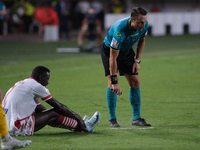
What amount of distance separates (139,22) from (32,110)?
77.7 inches

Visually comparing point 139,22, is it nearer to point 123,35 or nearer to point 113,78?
point 123,35

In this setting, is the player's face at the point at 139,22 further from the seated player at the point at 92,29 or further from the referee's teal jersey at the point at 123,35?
the seated player at the point at 92,29

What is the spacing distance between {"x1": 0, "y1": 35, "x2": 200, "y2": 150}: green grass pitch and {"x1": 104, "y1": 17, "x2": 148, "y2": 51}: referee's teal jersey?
1.29 metres

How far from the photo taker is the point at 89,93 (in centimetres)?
906

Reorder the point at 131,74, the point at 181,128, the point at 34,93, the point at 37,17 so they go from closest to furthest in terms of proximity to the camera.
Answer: the point at 34,93, the point at 181,128, the point at 131,74, the point at 37,17

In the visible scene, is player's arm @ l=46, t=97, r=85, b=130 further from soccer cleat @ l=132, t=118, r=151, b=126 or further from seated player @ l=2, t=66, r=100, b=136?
soccer cleat @ l=132, t=118, r=151, b=126

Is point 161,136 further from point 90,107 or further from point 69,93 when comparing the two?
point 69,93

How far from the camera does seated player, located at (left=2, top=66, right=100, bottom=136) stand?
201 inches

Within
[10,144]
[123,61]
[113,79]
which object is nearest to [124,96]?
[123,61]

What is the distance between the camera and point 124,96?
→ 28.7 feet

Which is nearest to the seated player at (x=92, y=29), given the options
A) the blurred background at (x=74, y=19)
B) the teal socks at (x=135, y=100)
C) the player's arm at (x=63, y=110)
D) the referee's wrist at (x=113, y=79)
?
the blurred background at (x=74, y=19)

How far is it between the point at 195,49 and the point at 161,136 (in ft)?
47.3

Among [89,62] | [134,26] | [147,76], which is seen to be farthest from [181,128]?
[89,62]

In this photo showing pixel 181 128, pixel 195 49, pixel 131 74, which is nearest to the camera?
pixel 181 128
